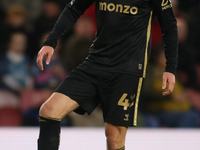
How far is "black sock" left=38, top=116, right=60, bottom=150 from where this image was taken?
2145 millimetres

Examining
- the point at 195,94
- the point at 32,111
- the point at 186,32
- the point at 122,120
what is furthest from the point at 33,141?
the point at 186,32

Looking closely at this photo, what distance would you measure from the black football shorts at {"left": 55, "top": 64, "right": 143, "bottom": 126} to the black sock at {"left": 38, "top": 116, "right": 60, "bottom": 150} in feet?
0.72

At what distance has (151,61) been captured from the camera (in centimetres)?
507

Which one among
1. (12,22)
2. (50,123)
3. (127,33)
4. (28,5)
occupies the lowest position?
(50,123)

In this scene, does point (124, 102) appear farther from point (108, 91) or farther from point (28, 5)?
point (28, 5)

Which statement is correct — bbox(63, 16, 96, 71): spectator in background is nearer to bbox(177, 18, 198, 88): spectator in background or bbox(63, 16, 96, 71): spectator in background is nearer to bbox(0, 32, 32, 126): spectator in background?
bbox(0, 32, 32, 126): spectator in background

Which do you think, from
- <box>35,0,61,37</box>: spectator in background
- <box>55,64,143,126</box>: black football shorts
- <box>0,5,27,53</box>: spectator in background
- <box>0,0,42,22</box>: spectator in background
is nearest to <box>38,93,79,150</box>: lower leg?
<box>55,64,143,126</box>: black football shorts

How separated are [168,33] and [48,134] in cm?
89

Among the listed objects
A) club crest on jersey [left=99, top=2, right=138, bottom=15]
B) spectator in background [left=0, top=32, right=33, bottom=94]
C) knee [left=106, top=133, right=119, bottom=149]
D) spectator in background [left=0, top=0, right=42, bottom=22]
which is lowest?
knee [left=106, top=133, right=119, bottom=149]

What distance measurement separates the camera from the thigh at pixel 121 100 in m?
2.33

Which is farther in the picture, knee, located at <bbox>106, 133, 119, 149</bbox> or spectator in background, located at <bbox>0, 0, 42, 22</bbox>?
spectator in background, located at <bbox>0, 0, 42, 22</bbox>

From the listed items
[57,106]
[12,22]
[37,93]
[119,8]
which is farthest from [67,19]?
[12,22]

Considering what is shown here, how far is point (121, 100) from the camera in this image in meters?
2.33

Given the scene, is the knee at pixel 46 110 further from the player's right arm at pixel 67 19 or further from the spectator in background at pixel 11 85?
the spectator in background at pixel 11 85
